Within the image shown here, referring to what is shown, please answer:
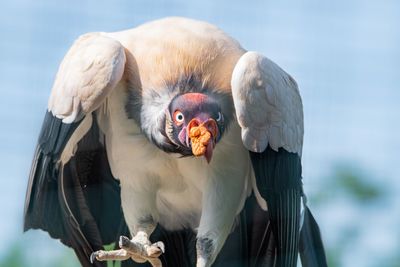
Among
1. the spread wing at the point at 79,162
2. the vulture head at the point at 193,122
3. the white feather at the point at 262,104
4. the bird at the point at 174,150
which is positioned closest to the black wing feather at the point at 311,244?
the bird at the point at 174,150

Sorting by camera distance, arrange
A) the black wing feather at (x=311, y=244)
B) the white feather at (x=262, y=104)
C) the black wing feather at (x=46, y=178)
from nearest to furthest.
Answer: the white feather at (x=262, y=104) → the black wing feather at (x=46, y=178) → the black wing feather at (x=311, y=244)

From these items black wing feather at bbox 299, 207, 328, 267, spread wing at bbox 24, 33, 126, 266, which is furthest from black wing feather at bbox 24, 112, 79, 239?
black wing feather at bbox 299, 207, 328, 267

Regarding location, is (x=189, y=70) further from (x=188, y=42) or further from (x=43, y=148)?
(x=43, y=148)

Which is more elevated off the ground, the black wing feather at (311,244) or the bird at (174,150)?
the bird at (174,150)

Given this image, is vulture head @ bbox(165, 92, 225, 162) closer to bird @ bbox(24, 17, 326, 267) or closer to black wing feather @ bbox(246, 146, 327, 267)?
bird @ bbox(24, 17, 326, 267)

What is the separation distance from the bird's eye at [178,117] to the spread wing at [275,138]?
151 mm

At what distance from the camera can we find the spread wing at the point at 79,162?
2.57m

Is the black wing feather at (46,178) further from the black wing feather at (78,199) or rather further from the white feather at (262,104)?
the white feather at (262,104)

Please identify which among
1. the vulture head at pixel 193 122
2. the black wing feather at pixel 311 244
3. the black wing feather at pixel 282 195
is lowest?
the black wing feather at pixel 311 244

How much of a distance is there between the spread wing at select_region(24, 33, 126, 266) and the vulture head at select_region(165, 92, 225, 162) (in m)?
0.18

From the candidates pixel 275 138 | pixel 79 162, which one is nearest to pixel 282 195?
pixel 275 138

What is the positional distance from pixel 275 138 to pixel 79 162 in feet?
2.04

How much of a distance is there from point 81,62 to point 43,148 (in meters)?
0.26

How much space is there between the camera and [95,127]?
9.19 ft
